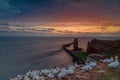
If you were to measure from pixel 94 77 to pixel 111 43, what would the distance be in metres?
91.7

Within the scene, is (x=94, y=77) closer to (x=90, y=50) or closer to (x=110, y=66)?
(x=110, y=66)

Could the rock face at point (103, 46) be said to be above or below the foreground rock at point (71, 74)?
below

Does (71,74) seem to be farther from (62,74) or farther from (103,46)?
(103,46)

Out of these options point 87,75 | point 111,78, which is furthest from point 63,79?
point 111,78

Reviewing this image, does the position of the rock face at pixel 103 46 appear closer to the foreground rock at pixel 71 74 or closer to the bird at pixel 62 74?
the foreground rock at pixel 71 74

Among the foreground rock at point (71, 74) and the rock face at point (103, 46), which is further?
the rock face at point (103, 46)

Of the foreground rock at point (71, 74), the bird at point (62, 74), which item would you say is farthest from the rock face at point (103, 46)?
the bird at point (62, 74)

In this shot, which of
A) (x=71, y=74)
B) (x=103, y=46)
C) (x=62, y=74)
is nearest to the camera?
(x=62, y=74)

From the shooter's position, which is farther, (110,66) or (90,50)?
(90,50)

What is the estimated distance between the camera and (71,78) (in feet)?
16.3

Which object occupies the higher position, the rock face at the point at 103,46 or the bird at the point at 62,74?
the bird at the point at 62,74

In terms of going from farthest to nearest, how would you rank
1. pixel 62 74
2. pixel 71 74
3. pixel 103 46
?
→ 1. pixel 103 46
2. pixel 71 74
3. pixel 62 74

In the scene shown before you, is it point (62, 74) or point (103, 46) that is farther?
point (103, 46)

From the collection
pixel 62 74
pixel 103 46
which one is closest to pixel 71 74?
pixel 62 74
